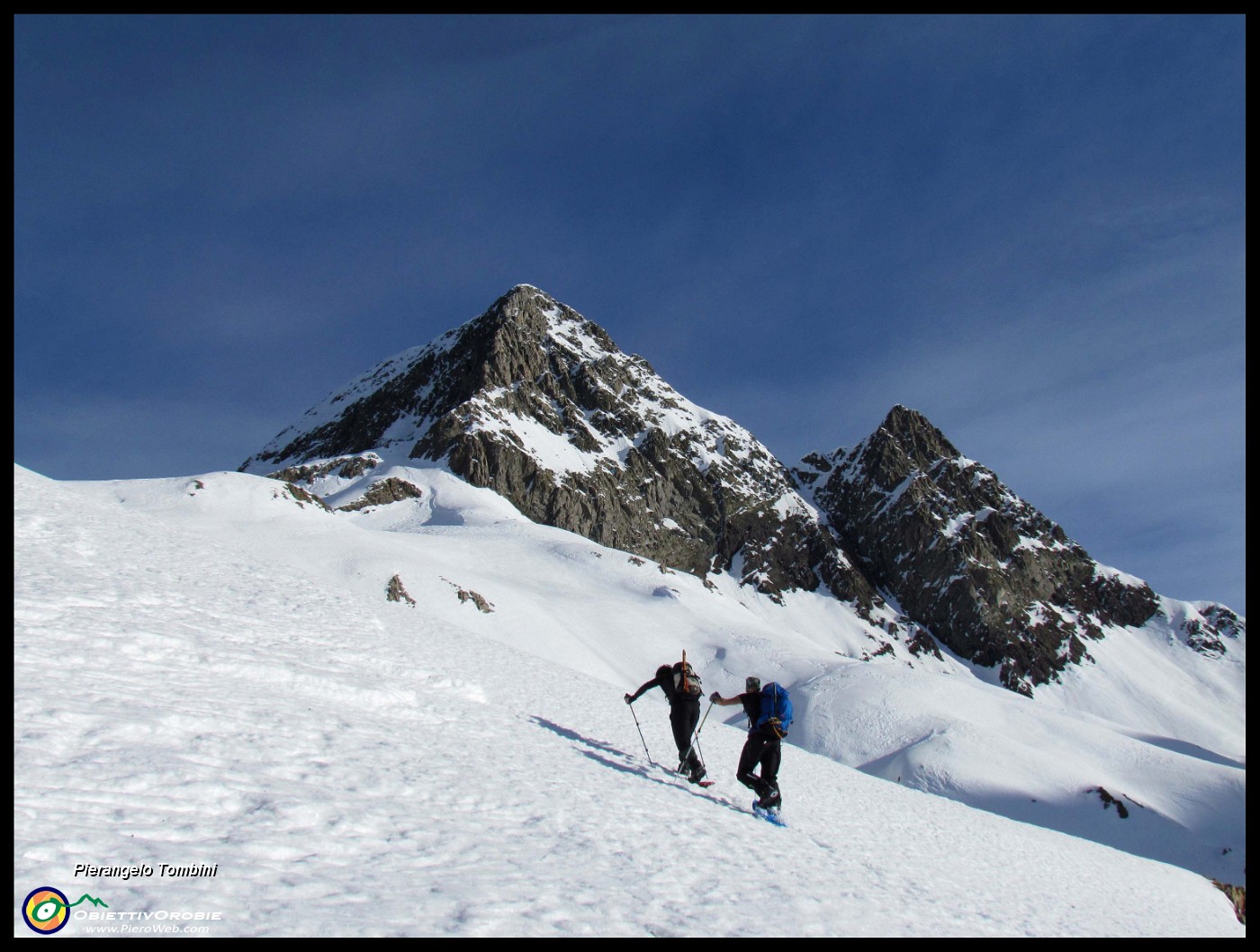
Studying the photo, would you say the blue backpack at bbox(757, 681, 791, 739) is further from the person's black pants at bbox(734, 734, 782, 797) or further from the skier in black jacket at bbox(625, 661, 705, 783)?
the skier in black jacket at bbox(625, 661, 705, 783)

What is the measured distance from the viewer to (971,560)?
151 metres

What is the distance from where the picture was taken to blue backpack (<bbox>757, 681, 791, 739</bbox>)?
11.1 m

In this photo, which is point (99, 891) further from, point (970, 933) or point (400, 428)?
point (400, 428)

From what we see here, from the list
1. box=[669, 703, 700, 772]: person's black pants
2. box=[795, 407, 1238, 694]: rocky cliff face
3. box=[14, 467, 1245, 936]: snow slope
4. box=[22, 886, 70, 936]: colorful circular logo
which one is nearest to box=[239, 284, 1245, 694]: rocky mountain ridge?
box=[795, 407, 1238, 694]: rocky cliff face

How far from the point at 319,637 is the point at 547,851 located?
9.12 metres

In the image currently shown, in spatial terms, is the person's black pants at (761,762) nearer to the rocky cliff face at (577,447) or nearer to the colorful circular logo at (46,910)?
the colorful circular logo at (46,910)

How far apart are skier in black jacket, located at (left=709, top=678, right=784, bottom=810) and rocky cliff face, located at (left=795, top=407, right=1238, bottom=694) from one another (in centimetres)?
13850

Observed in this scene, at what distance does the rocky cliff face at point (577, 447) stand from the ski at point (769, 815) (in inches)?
4048

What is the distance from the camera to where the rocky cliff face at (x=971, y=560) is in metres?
142

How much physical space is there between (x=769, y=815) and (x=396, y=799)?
5.79m

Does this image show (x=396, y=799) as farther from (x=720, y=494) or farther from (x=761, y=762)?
(x=720, y=494)

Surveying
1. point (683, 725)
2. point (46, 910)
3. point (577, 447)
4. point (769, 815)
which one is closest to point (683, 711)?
point (683, 725)

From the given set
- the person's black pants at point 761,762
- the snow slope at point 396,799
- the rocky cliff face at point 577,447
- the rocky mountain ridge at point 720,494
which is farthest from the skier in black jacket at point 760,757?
the rocky mountain ridge at point 720,494

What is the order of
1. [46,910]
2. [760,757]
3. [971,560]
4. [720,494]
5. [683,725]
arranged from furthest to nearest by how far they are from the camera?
[720,494] < [971,560] < [683,725] < [760,757] < [46,910]
